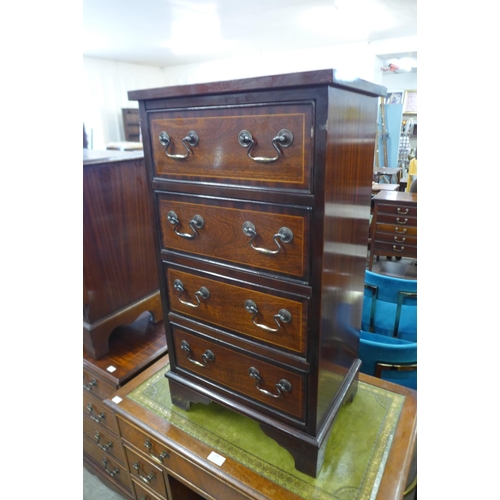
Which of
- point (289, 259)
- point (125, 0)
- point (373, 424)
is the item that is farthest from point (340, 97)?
point (125, 0)

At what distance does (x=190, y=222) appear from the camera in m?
0.79

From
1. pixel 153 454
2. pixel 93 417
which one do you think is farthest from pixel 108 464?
pixel 153 454

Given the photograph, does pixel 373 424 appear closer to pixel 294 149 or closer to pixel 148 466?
pixel 148 466

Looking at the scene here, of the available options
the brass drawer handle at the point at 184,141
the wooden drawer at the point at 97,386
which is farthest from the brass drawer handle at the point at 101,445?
the brass drawer handle at the point at 184,141

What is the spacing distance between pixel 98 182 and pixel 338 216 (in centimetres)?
83

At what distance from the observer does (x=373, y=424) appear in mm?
938

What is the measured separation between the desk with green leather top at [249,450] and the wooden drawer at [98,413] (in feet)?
0.55

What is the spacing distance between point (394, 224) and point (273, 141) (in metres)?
2.66

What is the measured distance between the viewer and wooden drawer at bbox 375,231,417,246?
298 centimetres

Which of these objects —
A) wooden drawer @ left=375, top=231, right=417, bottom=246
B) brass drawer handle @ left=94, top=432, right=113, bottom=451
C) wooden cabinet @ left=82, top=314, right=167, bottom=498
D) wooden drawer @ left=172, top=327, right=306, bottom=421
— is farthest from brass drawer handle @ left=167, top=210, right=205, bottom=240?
wooden drawer @ left=375, top=231, right=417, bottom=246

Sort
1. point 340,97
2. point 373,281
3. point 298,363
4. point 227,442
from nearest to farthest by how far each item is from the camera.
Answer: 1. point 340,97
2. point 298,363
3. point 227,442
4. point 373,281

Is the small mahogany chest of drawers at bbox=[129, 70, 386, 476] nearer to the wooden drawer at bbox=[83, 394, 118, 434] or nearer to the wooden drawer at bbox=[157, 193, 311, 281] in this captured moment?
the wooden drawer at bbox=[157, 193, 311, 281]

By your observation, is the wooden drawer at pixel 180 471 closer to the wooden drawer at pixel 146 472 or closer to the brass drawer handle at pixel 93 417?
the wooden drawer at pixel 146 472

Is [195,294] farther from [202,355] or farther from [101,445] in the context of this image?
[101,445]
